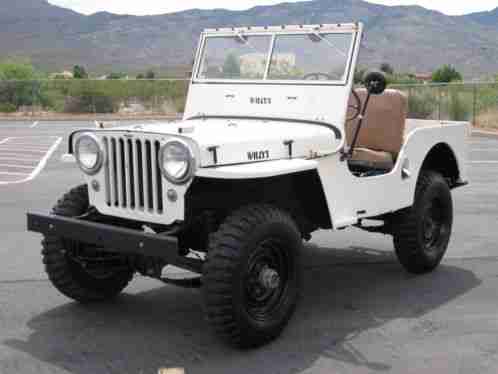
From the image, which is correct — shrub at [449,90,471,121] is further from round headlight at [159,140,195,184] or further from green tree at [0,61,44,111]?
round headlight at [159,140,195,184]

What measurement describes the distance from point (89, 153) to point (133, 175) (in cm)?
42

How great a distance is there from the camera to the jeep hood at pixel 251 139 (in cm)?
458

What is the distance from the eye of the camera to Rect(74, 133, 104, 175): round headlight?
16.1ft

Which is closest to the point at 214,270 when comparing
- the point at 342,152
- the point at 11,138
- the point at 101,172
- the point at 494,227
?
the point at 101,172

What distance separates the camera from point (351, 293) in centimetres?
587

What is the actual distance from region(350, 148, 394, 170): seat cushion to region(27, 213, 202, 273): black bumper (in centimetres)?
214

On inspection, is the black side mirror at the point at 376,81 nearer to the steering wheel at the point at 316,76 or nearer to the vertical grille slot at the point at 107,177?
the steering wheel at the point at 316,76

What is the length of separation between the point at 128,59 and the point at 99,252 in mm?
112326

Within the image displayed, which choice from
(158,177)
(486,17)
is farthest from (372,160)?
(486,17)

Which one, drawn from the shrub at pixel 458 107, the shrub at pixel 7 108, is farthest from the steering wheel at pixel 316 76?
Answer: the shrub at pixel 7 108

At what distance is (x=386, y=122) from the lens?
21.6 feet

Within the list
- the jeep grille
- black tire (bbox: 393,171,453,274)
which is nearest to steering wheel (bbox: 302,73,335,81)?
black tire (bbox: 393,171,453,274)

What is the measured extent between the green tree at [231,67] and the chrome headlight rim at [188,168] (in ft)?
6.11

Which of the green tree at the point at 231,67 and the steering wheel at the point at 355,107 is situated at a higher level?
the green tree at the point at 231,67
